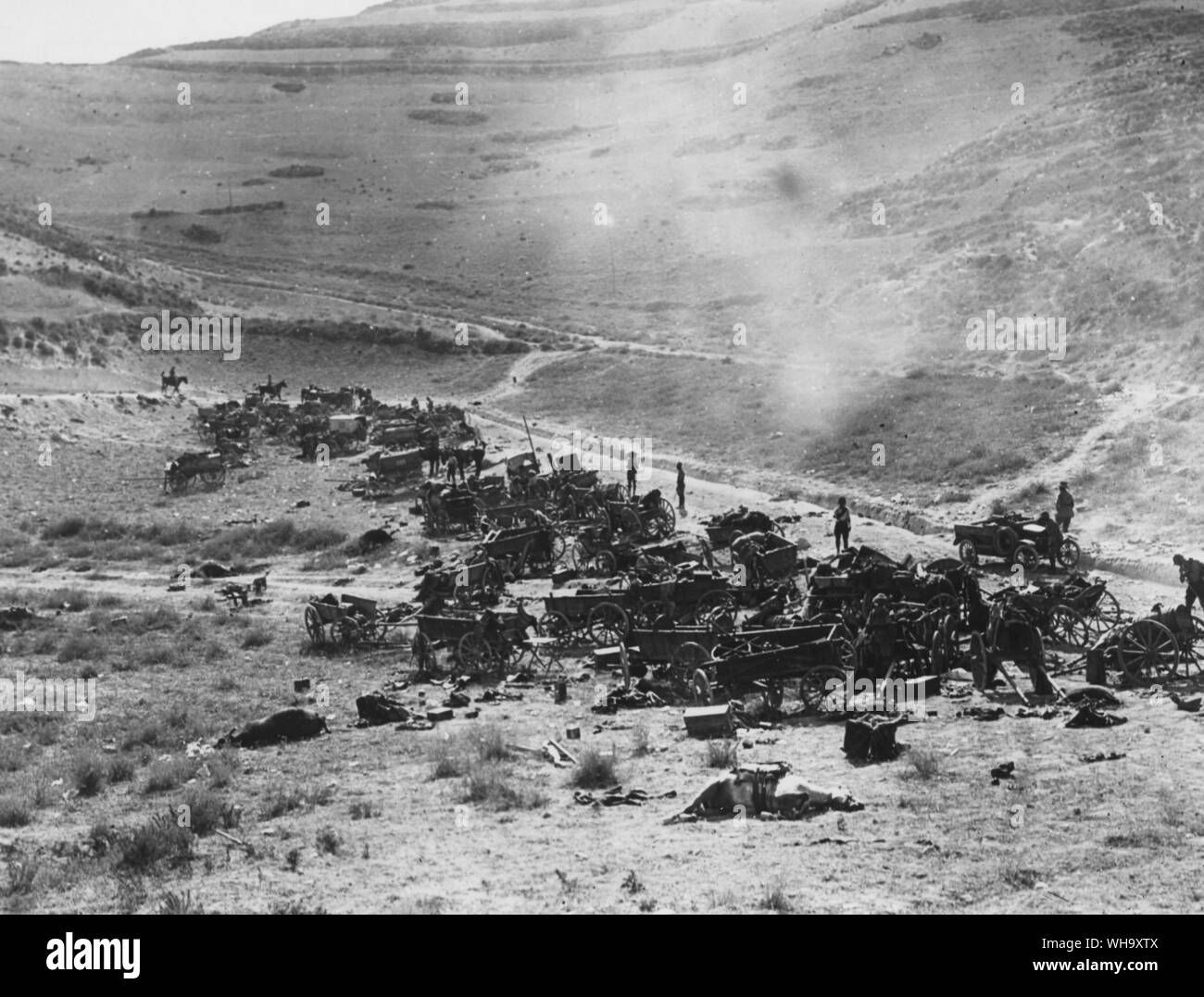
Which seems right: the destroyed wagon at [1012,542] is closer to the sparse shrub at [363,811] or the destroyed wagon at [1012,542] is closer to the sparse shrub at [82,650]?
the sparse shrub at [363,811]

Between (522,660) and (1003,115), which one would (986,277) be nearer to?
(522,660)

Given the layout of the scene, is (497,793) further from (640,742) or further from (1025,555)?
(1025,555)

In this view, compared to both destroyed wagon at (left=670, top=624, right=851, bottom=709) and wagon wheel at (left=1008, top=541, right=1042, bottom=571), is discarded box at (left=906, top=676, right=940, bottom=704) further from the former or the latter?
wagon wheel at (left=1008, top=541, right=1042, bottom=571)

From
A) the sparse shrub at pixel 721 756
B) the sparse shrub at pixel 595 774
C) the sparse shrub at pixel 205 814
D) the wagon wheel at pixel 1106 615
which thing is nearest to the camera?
the sparse shrub at pixel 205 814

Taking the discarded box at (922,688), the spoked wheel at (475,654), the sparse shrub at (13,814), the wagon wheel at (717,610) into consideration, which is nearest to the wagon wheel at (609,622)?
the wagon wheel at (717,610)

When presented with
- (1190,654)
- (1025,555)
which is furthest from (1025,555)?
(1190,654)

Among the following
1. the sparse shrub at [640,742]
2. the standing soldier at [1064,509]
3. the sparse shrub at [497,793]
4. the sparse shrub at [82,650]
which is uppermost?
the standing soldier at [1064,509]

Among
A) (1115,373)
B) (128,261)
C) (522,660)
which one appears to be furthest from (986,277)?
(128,261)
